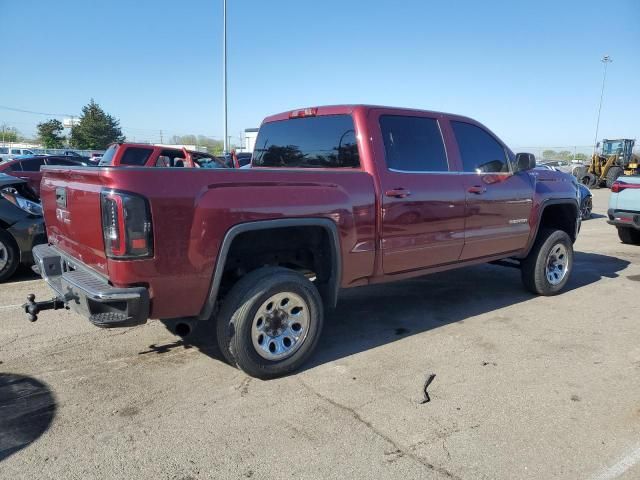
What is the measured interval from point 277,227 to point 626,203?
8466 millimetres

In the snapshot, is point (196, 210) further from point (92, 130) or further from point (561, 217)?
point (92, 130)

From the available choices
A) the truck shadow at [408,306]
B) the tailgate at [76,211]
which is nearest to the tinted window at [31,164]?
the tailgate at [76,211]

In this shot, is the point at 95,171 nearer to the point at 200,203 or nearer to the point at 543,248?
the point at 200,203

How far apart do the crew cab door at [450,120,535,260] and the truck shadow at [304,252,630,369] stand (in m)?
0.73

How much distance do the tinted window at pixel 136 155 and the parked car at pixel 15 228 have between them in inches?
176

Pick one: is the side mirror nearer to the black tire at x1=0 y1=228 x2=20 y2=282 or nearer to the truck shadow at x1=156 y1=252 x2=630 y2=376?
the truck shadow at x1=156 y1=252 x2=630 y2=376

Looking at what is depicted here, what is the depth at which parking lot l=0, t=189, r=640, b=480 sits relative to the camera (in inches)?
106

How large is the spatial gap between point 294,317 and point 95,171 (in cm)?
172

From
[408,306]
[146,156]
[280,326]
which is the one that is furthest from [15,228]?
[146,156]

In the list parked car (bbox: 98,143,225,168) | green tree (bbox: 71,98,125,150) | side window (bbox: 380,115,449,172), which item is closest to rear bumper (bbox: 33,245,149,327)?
side window (bbox: 380,115,449,172)

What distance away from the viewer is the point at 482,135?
5.30 meters

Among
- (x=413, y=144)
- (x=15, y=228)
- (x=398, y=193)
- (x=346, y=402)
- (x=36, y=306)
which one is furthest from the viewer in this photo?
(x=15, y=228)

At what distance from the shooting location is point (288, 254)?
13.3 ft

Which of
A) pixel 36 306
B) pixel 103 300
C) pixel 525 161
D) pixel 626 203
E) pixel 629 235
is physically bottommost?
pixel 629 235
